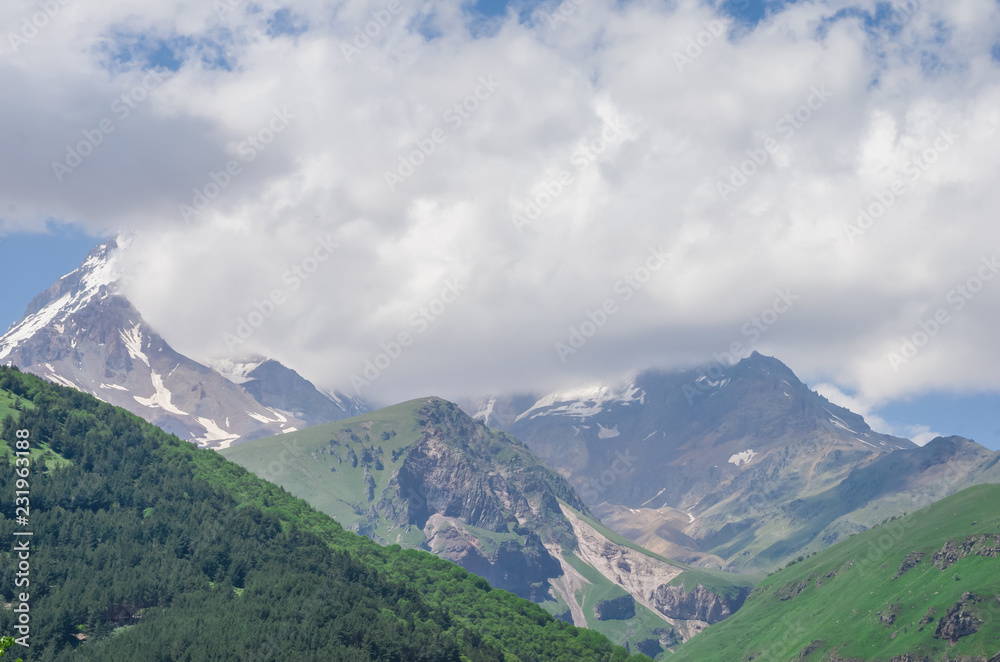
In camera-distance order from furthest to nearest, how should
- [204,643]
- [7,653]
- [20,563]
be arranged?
[20,563]
[204,643]
[7,653]

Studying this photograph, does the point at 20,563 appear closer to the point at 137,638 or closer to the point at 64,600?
the point at 64,600

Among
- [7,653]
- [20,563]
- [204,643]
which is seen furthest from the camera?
[20,563]

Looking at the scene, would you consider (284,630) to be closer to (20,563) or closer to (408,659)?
(408,659)

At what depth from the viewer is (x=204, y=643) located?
180000 millimetres

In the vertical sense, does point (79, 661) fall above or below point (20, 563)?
below

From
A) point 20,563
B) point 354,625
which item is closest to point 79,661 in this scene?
point 20,563

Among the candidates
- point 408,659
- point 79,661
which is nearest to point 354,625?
point 408,659

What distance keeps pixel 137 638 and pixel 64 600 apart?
18.1 metres

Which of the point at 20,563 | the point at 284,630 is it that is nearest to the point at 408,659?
the point at 284,630

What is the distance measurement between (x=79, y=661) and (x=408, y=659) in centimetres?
6235

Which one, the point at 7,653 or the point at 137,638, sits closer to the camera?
the point at 7,653

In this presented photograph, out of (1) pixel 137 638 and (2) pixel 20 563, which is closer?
(1) pixel 137 638

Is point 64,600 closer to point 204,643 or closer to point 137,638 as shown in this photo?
point 137,638

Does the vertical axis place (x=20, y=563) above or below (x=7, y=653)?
above
